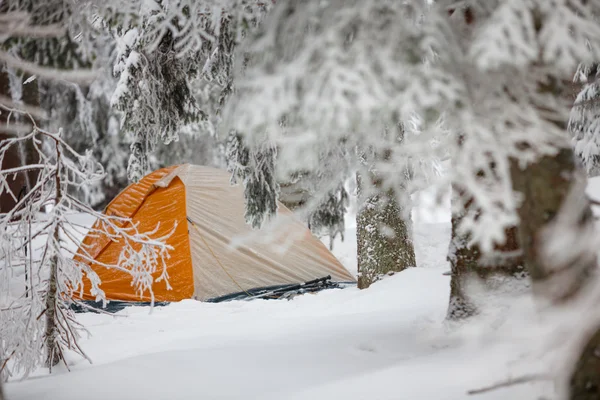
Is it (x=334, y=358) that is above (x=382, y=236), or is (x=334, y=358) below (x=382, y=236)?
below

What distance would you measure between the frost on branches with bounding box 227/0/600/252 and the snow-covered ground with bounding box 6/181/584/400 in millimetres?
381

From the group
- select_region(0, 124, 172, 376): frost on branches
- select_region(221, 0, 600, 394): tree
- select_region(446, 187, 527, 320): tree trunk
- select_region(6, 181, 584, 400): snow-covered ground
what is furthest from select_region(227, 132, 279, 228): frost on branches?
select_region(221, 0, 600, 394): tree

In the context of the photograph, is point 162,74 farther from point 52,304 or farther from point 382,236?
point 382,236

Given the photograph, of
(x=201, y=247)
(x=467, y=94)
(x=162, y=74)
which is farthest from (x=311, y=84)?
(x=201, y=247)

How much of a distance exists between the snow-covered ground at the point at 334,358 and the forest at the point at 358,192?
0.02 meters

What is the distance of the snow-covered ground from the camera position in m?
2.36

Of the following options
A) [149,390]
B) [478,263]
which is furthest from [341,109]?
[149,390]

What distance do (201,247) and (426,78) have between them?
5.22 meters

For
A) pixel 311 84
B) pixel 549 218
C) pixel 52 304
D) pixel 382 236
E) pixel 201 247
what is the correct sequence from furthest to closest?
pixel 201 247 < pixel 382 236 < pixel 52 304 < pixel 549 218 < pixel 311 84

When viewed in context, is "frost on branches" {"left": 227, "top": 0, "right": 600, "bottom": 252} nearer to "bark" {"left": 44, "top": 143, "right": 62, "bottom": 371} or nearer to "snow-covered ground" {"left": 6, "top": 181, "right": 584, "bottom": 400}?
"snow-covered ground" {"left": 6, "top": 181, "right": 584, "bottom": 400}

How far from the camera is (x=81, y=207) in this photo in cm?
361

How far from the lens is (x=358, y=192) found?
5680mm

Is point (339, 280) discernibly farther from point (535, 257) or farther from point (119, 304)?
point (535, 257)

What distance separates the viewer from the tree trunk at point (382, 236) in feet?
18.6
